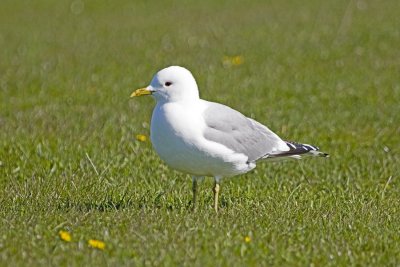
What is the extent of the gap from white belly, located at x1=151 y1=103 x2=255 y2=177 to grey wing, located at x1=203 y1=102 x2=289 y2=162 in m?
0.08

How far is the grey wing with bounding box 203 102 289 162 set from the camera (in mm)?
6047

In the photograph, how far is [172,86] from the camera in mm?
6047

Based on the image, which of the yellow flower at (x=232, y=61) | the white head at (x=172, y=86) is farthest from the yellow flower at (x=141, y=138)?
the yellow flower at (x=232, y=61)

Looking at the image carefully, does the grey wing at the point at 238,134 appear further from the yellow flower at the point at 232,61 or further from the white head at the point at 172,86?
the yellow flower at the point at 232,61

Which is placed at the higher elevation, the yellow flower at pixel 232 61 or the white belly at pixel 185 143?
the yellow flower at pixel 232 61

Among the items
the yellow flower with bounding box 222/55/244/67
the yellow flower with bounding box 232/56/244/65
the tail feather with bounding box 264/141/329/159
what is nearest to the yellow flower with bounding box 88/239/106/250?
the tail feather with bounding box 264/141/329/159

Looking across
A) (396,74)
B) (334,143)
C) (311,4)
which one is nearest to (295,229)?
(334,143)

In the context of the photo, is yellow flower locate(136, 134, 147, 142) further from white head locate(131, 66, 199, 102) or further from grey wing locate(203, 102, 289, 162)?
white head locate(131, 66, 199, 102)

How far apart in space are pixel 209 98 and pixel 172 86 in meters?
4.78

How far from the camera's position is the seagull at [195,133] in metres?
5.83

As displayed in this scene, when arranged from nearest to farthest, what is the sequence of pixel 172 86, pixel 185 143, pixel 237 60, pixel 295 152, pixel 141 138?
1. pixel 185 143
2. pixel 172 86
3. pixel 295 152
4. pixel 141 138
5. pixel 237 60

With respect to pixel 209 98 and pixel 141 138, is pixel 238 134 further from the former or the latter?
pixel 209 98

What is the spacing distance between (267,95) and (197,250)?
6139 mm

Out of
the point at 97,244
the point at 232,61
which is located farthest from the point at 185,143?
the point at 232,61
